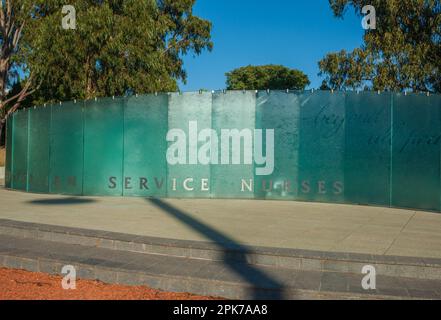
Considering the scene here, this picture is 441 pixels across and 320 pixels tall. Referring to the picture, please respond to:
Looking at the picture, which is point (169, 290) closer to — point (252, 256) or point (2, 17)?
point (252, 256)

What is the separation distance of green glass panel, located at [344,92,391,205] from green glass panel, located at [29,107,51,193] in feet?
29.3

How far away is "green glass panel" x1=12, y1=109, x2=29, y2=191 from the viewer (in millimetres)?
14094

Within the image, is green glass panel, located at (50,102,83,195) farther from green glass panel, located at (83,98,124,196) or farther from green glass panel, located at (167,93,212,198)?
green glass panel, located at (167,93,212,198)

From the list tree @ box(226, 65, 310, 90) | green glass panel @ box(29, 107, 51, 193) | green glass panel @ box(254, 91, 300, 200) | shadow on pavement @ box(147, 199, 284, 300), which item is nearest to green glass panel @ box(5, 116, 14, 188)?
green glass panel @ box(29, 107, 51, 193)

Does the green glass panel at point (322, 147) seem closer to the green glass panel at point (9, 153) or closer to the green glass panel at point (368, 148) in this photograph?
the green glass panel at point (368, 148)

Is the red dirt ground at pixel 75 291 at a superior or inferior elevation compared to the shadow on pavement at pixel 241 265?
inferior

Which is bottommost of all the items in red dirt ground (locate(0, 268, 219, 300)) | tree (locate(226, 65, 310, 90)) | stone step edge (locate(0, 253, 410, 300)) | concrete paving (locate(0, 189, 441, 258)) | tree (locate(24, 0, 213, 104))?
red dirt ground (locate(0, 268, 219, 300))

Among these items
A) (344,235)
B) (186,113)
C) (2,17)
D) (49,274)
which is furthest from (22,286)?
(2,17)

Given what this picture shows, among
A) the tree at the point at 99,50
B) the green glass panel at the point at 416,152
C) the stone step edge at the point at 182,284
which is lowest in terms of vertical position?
the stone step edge at the point at 182,284

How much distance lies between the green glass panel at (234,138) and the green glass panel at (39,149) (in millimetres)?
5371

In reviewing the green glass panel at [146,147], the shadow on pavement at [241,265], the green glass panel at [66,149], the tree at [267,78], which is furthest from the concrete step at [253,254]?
the tree at [267,78]

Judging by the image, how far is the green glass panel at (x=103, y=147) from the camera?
40.5 feet

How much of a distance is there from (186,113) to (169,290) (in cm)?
760

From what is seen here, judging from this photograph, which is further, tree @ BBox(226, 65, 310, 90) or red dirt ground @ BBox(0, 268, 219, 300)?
tree @ BBox(226, 65, 310, 90)
